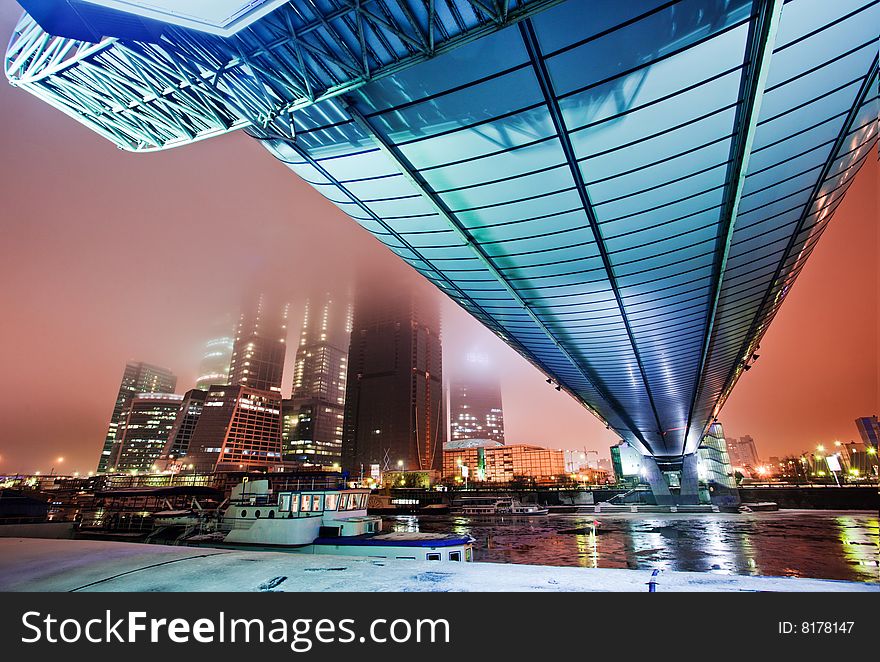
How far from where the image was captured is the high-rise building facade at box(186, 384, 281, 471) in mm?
173375

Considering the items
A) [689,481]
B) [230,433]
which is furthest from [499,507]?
[230,433]

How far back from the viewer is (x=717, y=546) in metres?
29.2

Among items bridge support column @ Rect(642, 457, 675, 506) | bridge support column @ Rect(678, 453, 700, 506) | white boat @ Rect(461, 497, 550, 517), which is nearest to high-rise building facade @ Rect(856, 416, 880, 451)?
bridge support column @ Rect(678, 453, 700, 506)

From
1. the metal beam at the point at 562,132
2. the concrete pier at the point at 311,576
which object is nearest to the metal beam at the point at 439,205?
the metal beam at the point at 562,132

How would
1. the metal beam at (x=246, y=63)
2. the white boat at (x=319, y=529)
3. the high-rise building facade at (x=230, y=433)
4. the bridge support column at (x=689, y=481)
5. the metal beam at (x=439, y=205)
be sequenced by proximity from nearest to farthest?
1. the metal beam at (x=246, y=63)
2. the metal beam at (x=439, y=205)
3. the white boat at (x=319, y=529)
4. the bridge support column at (x=689, y=481)
5. the high-rise building facade at (x=230, y=433)

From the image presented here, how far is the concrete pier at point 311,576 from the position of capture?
6531 mm

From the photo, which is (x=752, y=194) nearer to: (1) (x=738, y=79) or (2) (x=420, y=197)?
(1) (x=738, y=79)

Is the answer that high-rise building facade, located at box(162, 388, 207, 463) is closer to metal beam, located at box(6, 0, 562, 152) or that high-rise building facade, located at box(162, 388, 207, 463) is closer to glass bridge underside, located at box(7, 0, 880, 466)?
metal beam, located at box(6, 0, 562, 152)

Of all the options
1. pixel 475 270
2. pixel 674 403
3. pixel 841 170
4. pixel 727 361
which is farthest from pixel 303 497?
pixel 674 403

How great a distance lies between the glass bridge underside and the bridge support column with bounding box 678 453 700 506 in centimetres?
6333

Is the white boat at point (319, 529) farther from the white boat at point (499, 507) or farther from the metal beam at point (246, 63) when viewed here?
the white boat at point (499, 507)

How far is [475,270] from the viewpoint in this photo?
1864 cm

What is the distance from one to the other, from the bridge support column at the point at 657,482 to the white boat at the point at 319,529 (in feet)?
205
